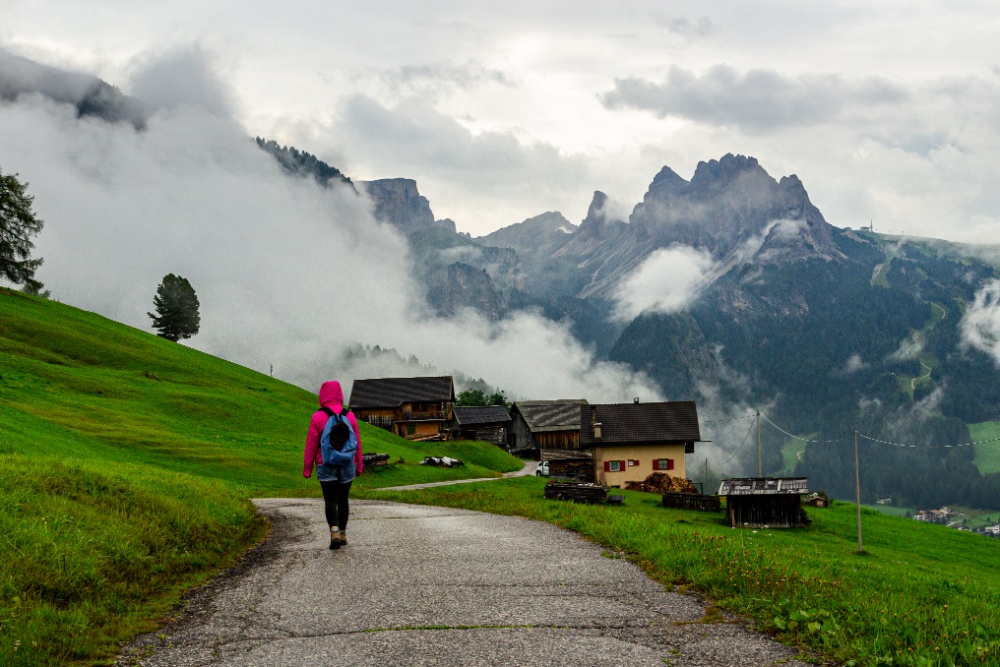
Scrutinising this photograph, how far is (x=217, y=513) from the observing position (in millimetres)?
16578

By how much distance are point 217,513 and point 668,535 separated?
30.3 ft

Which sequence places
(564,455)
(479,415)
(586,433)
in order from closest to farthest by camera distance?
(586,433) → (564,455) → (479,415)

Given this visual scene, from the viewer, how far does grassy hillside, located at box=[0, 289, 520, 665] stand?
30.0ft

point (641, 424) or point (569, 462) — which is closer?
point (641, 424)

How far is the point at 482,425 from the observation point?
133m

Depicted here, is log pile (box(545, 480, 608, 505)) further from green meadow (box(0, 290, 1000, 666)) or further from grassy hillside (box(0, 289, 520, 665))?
grassy hillside (box(0, 289, 520, 665))

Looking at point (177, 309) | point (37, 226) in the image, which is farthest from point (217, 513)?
point (177, 309)

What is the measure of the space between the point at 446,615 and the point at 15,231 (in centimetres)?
10218

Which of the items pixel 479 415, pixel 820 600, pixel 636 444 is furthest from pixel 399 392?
pixel 820 600

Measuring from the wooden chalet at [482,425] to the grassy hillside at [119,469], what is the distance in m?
25.2

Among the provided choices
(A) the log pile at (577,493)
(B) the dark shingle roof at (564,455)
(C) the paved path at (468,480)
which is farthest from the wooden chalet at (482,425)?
(A) the log pile at (577,493)

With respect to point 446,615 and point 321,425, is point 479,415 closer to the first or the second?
point 321,425

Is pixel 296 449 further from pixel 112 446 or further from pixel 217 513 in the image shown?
pixel 217 513

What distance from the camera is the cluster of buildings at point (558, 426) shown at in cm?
8150
